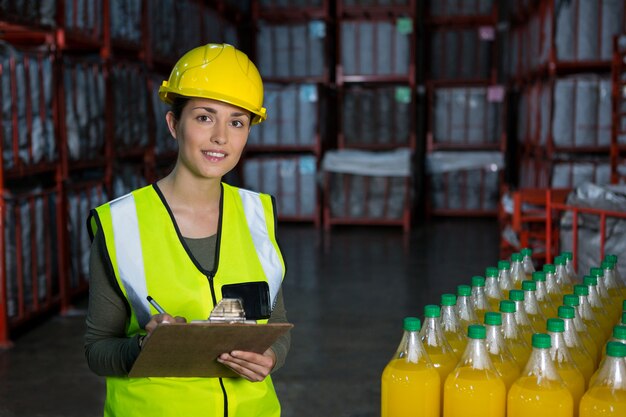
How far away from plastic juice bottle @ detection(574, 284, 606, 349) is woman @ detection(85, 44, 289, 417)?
3.28 feet

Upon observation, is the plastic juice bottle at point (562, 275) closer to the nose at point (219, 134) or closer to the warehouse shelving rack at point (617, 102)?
the nose at point (219, 134)

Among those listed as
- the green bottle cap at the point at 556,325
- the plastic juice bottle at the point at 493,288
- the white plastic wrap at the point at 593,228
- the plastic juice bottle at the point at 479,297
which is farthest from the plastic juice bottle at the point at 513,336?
the white plastic wrap at the point at 593,228

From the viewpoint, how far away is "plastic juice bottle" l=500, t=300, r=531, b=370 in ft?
7.27

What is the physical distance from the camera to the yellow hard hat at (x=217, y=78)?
2.19m

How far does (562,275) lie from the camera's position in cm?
306

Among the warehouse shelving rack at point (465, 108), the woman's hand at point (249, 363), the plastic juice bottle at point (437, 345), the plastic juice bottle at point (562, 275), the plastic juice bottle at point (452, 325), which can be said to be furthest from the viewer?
the warehouse shelving rack at point (465, 108)

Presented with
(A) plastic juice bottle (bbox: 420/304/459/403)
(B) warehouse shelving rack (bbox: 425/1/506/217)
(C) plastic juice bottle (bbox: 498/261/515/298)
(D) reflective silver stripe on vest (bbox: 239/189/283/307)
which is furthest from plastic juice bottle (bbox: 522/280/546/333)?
(B) warehouse shelving rack (bbox: 425/1/506/217)

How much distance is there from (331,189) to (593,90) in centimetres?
447

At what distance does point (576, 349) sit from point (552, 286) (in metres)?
0.74

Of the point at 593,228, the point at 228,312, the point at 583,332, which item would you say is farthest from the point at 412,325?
the point at 593,228

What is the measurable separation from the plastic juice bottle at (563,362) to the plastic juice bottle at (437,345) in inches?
11.3

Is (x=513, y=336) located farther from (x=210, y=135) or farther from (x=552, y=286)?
(x=210, y=135)

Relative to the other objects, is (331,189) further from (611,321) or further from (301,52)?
(611,321)

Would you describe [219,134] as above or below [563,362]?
above
